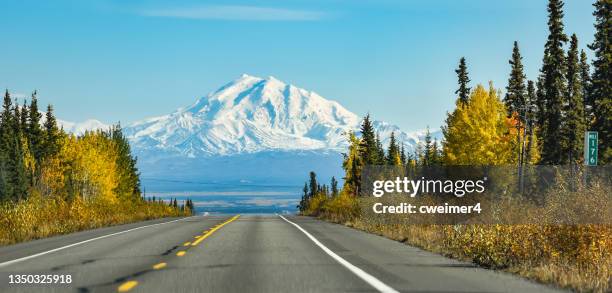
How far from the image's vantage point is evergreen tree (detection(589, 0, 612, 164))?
6034cm

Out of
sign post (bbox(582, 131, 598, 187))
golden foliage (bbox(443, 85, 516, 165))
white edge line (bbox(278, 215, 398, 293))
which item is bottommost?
white edge line (bbox(278, 215, 398, 293))

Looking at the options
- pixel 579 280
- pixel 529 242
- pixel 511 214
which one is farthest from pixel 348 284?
pixel 511 214

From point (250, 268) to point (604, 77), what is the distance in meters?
56.4

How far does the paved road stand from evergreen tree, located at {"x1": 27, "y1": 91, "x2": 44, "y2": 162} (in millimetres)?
80448

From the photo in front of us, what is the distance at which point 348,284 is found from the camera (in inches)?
445

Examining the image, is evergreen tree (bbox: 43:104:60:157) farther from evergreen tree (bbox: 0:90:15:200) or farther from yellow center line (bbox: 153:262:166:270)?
yellow center line (bbox: 153:262:166:270)

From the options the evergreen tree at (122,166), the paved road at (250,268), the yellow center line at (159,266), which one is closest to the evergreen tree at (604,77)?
the paved road at (250,268)

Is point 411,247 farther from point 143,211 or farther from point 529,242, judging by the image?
point 143,211

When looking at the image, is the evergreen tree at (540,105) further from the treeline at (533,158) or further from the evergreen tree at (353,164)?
the evergreen tree at (353,164)

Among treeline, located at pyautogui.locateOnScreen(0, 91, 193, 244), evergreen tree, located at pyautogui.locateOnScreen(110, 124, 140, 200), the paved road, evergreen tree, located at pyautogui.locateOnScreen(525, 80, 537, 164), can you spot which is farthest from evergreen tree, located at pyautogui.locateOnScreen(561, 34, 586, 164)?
evergreen tree, located at pyautogui.locateOnScreen(110, 124, 140, 200)

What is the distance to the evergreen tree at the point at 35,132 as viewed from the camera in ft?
317

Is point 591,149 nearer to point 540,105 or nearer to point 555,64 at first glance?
point 555,64

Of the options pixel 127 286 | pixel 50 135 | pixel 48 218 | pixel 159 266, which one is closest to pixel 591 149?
pixel 159 266

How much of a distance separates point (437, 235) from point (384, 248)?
2.85 metres
